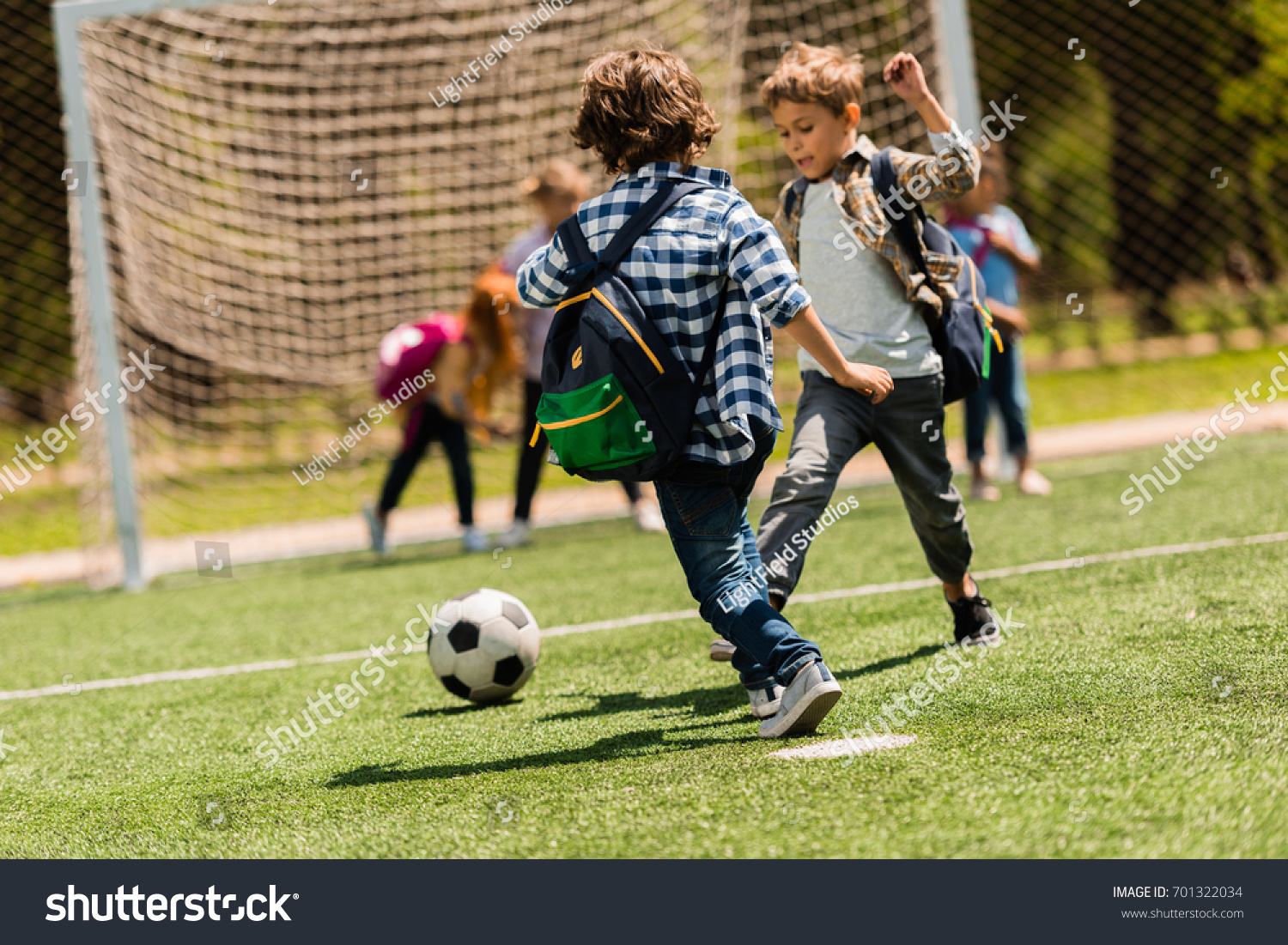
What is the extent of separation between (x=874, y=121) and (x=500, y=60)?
2898 millimetres

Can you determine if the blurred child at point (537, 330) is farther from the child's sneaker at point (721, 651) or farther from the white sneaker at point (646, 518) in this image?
the child's sneaker at point (721, 651)

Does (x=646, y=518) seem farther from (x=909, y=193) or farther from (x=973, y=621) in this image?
(x=909, y=193)

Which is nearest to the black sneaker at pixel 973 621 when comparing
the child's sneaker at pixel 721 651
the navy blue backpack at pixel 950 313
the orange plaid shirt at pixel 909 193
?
the navy blue backpack at pixel 950 313

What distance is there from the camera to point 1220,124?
16547 millimetres

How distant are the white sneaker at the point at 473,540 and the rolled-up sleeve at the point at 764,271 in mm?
4695

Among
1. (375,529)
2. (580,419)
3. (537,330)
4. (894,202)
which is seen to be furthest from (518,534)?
(580,419)

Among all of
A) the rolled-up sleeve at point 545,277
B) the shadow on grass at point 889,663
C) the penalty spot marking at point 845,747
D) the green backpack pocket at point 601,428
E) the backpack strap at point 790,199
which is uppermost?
the backpack strap at point 790,199

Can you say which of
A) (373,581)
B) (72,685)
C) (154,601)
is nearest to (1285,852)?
(72,685)

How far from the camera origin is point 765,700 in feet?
9.54

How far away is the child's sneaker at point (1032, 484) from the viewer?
6750mm

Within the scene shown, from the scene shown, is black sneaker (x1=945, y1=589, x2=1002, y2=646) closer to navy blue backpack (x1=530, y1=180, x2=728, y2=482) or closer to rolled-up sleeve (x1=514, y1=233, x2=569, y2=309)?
navy blue backpack (x1=530, y1=180, x2=728, y2=482)

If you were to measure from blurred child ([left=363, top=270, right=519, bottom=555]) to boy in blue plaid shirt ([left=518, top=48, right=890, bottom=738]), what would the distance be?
12.6ft

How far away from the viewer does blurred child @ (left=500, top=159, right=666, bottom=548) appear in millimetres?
6340
